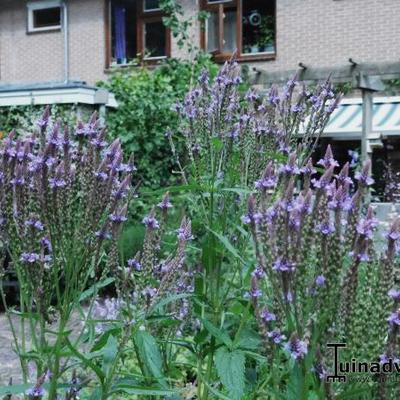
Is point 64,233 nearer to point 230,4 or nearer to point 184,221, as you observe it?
point 184,221

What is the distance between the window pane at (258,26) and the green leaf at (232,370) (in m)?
13.8

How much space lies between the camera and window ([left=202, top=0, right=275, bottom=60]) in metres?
15.6

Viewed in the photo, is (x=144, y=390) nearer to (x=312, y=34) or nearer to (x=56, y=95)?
(x=56, y=95)

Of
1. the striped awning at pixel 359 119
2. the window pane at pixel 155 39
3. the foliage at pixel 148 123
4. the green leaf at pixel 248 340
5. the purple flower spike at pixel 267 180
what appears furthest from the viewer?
the window pane at pixel 155 39

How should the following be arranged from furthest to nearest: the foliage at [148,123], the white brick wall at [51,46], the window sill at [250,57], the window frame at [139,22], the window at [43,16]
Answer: the window at [43,16]
the white brick wall at [51,46]
the window frame at [139,22]
the window sill at [250,57]
the foliage at [148,123]

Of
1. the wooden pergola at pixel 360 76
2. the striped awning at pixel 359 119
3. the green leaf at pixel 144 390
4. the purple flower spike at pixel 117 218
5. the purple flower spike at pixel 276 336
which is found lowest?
the green leaf at pixel 144 390

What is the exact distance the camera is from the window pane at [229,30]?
15820mm

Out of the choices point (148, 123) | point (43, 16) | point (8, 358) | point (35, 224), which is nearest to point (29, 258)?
point (35, 224)

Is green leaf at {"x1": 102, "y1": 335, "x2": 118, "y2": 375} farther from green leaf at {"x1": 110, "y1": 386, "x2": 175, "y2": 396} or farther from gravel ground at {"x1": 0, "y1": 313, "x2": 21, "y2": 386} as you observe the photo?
gravel ground at {"x1": 0, "y1": 313, "x2": 21, "y2": 386}

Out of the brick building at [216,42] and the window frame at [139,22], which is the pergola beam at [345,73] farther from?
the window frame at [139,22]

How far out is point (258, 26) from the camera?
15789 mm

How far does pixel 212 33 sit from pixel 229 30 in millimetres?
365

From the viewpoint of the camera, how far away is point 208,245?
2.59m

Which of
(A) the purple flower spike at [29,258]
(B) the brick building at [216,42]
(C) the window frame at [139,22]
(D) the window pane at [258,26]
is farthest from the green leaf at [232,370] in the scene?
(C) the window frame at [139,22]
